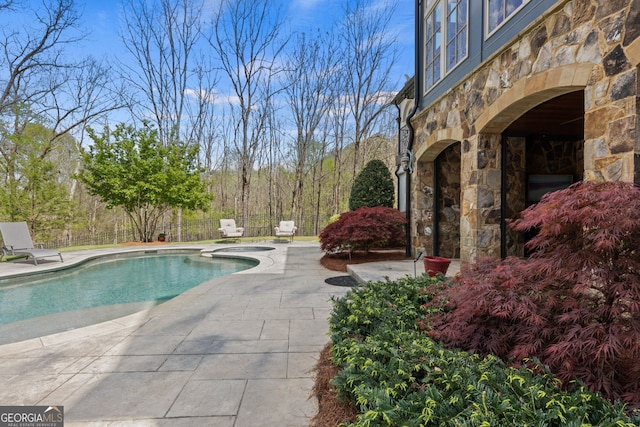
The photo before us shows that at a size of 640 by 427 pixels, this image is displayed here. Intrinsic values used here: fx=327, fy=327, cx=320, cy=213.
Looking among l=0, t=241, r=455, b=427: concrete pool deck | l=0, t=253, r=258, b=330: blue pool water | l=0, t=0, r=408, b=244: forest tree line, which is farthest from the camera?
l=0, t=0, r=408, b=244: forest tree line

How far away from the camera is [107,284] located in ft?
21.3

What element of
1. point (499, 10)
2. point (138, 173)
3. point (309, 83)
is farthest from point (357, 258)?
point (309, 83)

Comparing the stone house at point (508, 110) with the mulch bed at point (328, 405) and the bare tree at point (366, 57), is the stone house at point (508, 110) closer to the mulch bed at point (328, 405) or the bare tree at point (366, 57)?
the mulch bed at point (328, 405)

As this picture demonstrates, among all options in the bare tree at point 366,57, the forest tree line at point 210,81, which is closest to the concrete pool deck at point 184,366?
the forest tree line at point 210,81

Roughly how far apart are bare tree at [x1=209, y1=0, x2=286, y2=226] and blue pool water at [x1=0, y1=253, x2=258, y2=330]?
6.10m

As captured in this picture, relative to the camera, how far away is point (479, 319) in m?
2.07

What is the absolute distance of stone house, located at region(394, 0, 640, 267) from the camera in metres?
2.50

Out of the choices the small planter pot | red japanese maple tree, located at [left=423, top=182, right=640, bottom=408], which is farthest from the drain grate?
red japanese maple tree, located at [left=423, top=182, right=640, bottom=408]

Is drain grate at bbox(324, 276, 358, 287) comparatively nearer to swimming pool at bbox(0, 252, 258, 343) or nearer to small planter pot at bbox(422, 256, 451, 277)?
small planter pot at bbox(422, 256, 451, 277)

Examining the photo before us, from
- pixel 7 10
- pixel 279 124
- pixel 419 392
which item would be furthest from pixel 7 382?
pixel 279 124

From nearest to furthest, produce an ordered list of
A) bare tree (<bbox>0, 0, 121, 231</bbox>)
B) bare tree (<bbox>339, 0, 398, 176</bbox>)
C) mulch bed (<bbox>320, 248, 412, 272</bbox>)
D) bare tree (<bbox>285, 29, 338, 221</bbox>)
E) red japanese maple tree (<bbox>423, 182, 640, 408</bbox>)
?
red japanese maple tree (<bbox>423, 182, 640, 408</bbox>)
mulch bed (<bbox>320, 248, 412, 272</bbox>)
bare tree (<bbox>0, 0, 121, 231</bbox>)
bare tree (<bbox>339, 0, 398, 176</bbox>)
bare tree (<bbox>285, 29, 338, 221</bbox>)

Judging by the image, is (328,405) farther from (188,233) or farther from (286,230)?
(188,233)

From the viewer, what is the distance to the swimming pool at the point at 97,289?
421 centimetres

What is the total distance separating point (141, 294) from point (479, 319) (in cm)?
562
